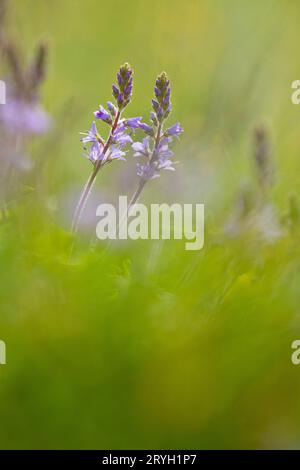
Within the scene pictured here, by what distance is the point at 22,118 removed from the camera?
6.13ft

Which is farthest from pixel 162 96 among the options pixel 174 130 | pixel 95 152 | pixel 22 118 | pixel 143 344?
pixel 143 344

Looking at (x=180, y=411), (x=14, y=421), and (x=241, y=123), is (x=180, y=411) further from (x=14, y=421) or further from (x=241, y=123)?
(x=241, y=123)

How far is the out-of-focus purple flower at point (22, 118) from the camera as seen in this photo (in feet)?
6.11

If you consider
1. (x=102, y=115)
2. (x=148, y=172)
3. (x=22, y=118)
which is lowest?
(x=148, y=172)

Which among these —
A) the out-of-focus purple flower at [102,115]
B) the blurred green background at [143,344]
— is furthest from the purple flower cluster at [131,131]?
the blurred green background at [143,344]

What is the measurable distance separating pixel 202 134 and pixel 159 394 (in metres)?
1.89

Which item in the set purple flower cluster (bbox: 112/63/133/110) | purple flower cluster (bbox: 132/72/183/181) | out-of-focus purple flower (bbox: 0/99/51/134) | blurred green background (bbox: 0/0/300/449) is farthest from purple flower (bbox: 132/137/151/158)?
out-of-focus purple flower (bbox: 0/99/51/134)

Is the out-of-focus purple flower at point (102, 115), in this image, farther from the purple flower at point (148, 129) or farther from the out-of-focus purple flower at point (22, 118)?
the out-of-focus purple flower at point (22, 118)

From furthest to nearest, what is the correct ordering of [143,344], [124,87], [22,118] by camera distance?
[22,118] < [124,87] < [143,344]

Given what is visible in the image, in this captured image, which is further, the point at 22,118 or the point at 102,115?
the point at 22,118

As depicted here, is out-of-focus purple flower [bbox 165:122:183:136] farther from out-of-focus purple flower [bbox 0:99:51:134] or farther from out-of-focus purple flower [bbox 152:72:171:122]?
out-of-focus purple flower [bbox 0:99:51:134]

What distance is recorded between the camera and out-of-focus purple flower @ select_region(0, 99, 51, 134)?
1.86m

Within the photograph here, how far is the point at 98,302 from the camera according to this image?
3.16 feet

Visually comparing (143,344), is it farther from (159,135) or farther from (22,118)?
(22,118)
